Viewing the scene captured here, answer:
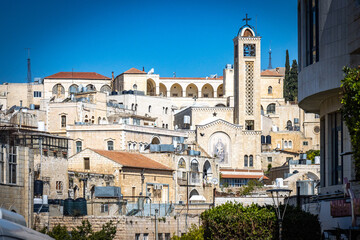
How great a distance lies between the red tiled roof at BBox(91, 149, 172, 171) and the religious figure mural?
2916cm

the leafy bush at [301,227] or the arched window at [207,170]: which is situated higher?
the arched window at [207,170]

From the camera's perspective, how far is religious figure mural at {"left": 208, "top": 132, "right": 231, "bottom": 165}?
9944 centimetres

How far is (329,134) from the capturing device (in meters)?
32.9

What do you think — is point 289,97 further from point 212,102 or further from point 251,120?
point 251,120

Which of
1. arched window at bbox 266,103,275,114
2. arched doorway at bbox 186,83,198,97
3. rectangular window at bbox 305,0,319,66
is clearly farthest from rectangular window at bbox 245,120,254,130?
rectangular window at bbox 305,0,319,66

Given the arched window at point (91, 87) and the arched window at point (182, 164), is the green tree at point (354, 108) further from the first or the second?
the arched window at point (91, 87)

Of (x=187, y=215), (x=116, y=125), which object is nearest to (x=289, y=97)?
(x=116, y=125)

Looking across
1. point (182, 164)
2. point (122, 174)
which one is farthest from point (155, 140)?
point (122, 174)

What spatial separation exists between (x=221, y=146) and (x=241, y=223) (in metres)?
70.1

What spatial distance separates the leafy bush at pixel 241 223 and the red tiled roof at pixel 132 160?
31.7 meters

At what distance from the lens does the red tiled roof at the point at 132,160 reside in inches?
2490

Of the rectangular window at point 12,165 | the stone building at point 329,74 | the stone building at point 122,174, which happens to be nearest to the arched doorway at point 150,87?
the stone building at point 122,174

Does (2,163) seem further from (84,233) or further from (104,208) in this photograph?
(104,208)

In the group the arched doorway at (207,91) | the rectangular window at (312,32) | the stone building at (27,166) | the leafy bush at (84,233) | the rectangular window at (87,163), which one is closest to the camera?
the rectangular window at (312,32)
